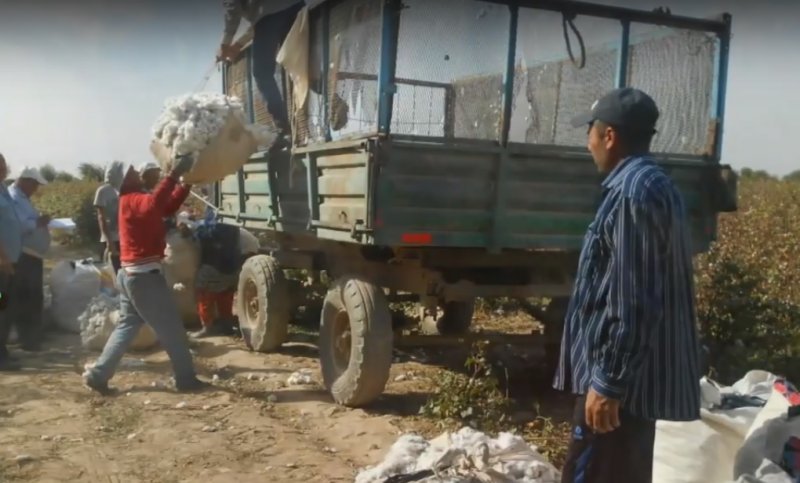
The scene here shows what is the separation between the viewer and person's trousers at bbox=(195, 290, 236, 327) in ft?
25.4

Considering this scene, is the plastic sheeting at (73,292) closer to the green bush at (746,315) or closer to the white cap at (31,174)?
the white cap at (31,174)

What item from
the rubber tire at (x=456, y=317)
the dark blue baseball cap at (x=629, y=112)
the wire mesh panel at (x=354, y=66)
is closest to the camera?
the dark blue baseball cap at (x=629, y=112)

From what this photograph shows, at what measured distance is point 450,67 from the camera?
182 inches

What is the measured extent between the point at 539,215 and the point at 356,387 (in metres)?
1.52

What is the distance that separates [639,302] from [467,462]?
1.30m

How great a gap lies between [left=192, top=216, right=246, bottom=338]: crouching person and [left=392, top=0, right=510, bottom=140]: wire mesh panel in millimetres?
3762

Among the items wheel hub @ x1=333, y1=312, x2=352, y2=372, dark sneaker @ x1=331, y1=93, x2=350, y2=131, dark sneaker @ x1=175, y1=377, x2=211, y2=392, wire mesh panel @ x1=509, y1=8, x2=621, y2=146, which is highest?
wire mesh panel @ x1=509, y1=8, x2=621, y2=146

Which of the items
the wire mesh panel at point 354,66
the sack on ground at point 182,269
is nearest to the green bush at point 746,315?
the wire mesh panel at point 354,66

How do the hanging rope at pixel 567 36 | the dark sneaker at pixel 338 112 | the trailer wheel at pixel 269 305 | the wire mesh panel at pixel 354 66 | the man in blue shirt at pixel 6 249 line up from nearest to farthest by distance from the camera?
1. the wire mesh panel at pixel 354 66
2. the hanging rope at pixel 567 36
3. the dark sneaker at pixel 338 112
4. the man in blue shirt at pixel 6 249
5. the trailer wheel at pixel 269 305

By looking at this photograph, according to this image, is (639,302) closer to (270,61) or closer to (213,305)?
(270,61)

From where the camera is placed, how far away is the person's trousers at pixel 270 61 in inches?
233

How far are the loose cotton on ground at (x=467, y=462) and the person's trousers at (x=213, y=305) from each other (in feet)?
14.8

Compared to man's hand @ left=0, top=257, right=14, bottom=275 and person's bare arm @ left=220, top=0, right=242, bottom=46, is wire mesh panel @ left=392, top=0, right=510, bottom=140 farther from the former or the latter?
man's hand @ left=0, top=257, right=14, bottom=275

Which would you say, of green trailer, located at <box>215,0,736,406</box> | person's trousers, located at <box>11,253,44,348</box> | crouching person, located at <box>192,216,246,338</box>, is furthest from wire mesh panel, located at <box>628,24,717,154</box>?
person's trousers, located at <box>11,253,44,348</box>
